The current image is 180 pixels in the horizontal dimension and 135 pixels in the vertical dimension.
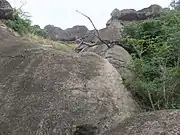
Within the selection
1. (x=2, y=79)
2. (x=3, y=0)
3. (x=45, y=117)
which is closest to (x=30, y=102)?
(x=45, y=117)

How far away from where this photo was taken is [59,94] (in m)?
4.48

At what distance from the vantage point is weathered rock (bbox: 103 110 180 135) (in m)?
3.48

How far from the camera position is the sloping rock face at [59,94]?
4156mm

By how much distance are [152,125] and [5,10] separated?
7.80m

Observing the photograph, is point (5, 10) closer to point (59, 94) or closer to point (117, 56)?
point (117, 56)

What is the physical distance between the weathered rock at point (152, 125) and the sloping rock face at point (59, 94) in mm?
350

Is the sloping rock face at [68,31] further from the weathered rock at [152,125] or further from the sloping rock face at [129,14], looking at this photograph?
the weathered rock at [152,125]

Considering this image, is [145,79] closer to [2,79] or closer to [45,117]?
[45,117]

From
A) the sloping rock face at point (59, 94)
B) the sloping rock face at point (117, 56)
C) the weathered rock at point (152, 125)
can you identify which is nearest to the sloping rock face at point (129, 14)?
the sloping rock face at point (117, 56)

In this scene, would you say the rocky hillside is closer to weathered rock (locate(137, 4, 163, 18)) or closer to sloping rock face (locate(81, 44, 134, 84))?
sloping rock face (locate(81, 44, 134, 84))

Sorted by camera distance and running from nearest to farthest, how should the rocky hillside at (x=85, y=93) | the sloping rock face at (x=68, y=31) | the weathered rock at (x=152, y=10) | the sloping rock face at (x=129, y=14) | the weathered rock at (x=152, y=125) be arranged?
the weathered rock at (x=152, y=125) < the rocky hillside at (x=85, y=93) < the weathered rock at (x=152, y=10) < the sloping rock face at (x=129, y=14) < the sloping rock face at (x=68, y=31)

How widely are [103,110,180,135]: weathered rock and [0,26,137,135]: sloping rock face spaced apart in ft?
1.15

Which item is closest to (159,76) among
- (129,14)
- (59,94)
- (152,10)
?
(59,94)

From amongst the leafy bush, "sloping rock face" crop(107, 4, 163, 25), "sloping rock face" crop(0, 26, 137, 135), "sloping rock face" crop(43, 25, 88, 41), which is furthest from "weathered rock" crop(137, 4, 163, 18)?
"sloping rock face" crop(0, 26, 137, 135)
